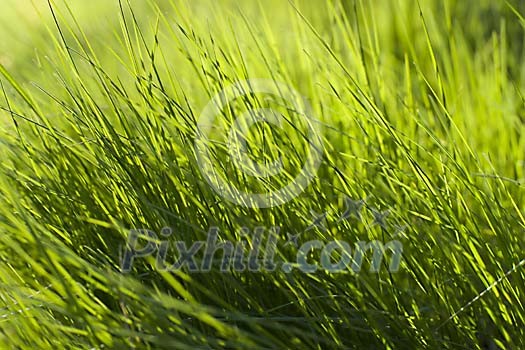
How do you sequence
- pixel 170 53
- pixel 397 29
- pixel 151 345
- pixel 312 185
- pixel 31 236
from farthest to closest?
pixel 170 53
pixel 397 29
pixel 312 185
pixel 151 345
pixel 31 236

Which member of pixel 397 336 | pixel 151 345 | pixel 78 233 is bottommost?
pixel 397 336

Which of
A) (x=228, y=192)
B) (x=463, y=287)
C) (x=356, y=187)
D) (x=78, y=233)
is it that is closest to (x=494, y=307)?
A: (x=463, y=287)

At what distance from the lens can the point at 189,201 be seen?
39.4 inches

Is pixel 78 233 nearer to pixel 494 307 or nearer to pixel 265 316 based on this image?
pixel 265 316

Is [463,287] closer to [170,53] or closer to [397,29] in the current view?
[397,29]

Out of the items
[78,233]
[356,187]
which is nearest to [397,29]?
[356,187]

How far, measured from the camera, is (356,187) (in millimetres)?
1034

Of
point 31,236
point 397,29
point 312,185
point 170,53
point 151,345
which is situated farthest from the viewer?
point 170,53

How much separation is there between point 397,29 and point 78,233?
1.37 metres

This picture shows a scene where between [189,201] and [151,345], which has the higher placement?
[189,201]

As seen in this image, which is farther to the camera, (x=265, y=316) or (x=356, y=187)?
(x=356, y=187)

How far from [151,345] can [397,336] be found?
32 centimetres
